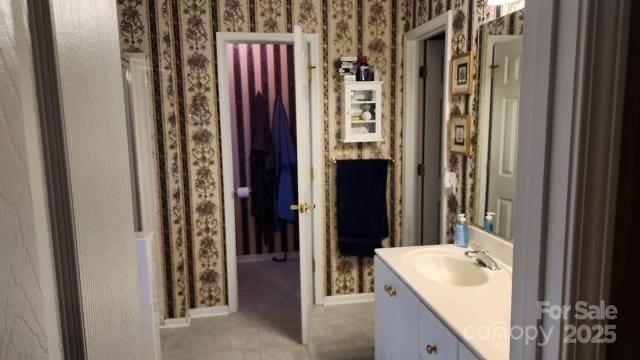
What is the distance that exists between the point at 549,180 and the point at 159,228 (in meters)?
2.82

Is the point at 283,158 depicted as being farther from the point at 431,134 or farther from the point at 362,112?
the point at 431,134

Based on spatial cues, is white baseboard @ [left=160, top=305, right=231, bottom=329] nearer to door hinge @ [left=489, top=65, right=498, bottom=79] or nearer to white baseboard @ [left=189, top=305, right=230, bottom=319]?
white baseboard @ [left=189, top=305, right=230, bottom=319]

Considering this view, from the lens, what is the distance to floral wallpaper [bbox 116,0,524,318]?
111 inches

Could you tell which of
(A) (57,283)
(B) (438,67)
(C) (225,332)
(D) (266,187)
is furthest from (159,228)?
(A) (57,283)

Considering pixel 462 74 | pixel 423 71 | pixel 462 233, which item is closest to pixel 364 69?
pixel 423 71

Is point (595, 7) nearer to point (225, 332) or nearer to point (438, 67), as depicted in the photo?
point (438, 67)

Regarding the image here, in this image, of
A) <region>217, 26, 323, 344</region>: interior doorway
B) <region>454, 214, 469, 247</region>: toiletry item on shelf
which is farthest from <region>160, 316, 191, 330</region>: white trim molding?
<region>454, 214, 469, 247</region>: toiletry item on shelf

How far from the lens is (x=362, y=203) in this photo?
3197 millimetres

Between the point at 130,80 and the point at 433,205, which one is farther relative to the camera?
the point at 433,205

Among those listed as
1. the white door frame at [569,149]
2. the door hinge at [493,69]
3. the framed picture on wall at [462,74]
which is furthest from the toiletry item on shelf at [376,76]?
the white door frame at [569,149]

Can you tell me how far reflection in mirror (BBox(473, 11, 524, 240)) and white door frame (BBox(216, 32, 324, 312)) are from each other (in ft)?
4.14

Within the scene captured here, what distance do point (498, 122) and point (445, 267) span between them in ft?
2.62

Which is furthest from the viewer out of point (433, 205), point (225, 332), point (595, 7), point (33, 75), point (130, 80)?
point (433, 205)

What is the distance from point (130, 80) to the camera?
259 cm
